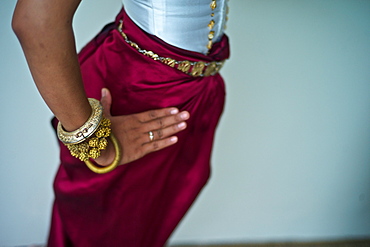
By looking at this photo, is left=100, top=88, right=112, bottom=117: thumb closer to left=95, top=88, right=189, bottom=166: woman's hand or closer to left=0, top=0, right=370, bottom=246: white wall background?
left=95, top=88, right=189, bottom=166: woman's hand

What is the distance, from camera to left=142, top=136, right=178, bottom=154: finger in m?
0.70

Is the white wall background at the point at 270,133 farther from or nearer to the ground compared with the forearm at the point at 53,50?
nearer to the ground

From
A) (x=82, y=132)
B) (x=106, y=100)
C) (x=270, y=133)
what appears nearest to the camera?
(x=82, y=132)

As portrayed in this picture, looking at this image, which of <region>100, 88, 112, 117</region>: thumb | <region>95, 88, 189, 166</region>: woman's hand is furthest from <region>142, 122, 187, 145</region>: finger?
<region>100, 88, 112, 117</region>: thumb

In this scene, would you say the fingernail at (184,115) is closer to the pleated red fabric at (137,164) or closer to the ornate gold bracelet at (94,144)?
the pleated red fabric at (137,164)

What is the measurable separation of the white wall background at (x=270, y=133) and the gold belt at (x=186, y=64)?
1.19 feet

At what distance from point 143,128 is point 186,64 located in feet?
0.53

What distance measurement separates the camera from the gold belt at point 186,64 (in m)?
0.64

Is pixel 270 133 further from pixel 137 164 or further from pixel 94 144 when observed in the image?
pixel 94 144

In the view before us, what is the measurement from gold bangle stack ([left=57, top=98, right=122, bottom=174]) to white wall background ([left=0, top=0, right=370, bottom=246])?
1.60ft

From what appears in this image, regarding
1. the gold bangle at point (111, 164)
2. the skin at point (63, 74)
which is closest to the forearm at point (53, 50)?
the skin at point (63, 74)

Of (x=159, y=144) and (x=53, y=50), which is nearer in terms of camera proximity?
(x=53, y=50)

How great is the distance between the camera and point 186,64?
65cm

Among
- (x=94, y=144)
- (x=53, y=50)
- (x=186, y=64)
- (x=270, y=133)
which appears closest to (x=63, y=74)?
(x=53, y=50)
